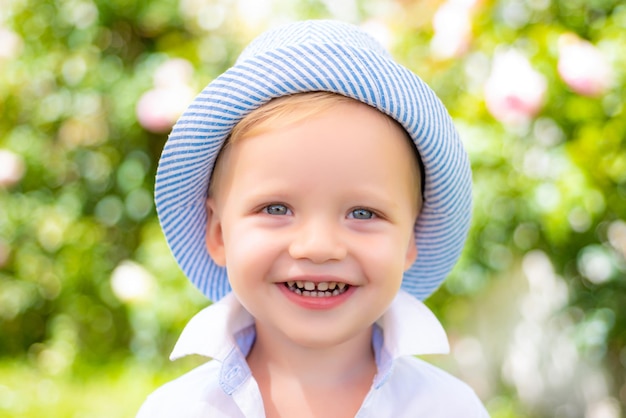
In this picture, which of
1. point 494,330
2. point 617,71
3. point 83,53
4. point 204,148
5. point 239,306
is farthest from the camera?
point 83,53

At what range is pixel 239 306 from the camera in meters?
1.86

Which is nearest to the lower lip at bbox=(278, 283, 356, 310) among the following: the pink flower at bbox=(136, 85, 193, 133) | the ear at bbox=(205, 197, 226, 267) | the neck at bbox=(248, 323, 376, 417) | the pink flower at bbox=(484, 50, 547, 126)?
the neck at bbox=(248, 323, 376, 417)

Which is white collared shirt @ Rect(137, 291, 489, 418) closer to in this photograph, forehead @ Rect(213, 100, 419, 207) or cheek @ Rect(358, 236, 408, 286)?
cheek @ Rect(358, 236, 408, 286)

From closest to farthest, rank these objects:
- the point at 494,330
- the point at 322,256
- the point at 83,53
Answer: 1. the point at 322,256
2. the point at 494,330
3. the point at 83,53

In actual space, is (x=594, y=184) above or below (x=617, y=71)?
below

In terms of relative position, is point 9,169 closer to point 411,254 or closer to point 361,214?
point 411,254

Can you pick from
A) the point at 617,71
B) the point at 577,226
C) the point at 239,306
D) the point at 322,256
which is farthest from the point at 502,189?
the point at 322,256

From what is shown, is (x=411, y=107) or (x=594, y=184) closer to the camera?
(x=411, y=107)

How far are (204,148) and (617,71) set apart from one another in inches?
78.9

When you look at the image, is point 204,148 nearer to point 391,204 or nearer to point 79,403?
point 391,204

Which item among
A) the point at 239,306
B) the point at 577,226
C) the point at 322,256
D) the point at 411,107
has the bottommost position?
the point at 577,226

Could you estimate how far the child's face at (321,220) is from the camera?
154 cm

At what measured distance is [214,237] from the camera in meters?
1.80

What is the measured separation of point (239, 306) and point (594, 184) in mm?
1775
